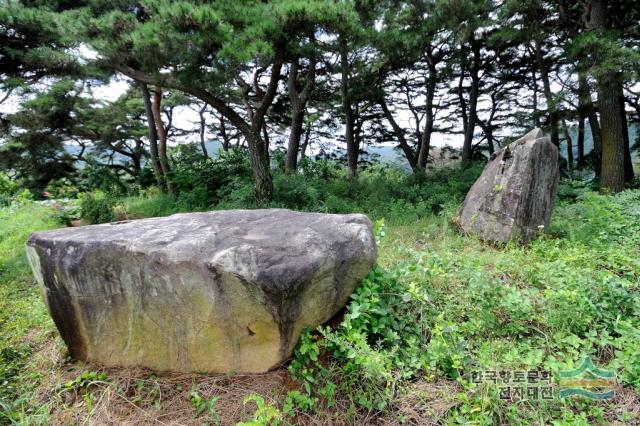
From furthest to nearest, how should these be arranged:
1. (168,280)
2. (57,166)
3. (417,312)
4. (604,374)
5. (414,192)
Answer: (57,166)
(414,192)
(417,312)
(168,280)
(604,374)

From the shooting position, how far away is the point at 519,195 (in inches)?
139

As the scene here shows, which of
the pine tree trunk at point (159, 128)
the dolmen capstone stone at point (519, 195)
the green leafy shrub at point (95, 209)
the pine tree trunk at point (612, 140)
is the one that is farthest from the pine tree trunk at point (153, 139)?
the pine tree trunk at point (612, 140)

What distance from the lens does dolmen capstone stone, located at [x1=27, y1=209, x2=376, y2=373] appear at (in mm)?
1650

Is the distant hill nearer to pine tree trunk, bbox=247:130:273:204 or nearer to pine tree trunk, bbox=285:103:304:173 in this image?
pine tree trunk, bbox=285:103:304:173

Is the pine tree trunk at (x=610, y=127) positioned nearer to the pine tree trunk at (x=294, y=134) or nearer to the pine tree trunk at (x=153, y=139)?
the pine tree trunk at (x=294, y=134)

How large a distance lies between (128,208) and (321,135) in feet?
29.0

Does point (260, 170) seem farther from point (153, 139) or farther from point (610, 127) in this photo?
point (610, 127)

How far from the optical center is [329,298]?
1829 millimetres

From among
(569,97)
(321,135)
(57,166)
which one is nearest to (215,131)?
(321,135)

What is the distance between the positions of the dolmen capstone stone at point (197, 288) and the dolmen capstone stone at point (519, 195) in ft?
7.34

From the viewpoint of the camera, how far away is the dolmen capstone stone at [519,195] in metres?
3.50

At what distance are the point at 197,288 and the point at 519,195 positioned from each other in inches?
135

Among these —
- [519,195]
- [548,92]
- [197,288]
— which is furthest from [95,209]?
[548,92]

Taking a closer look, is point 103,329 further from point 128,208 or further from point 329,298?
point 128,208
